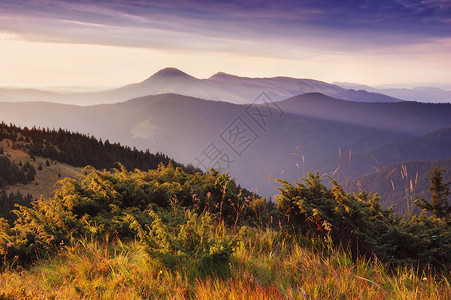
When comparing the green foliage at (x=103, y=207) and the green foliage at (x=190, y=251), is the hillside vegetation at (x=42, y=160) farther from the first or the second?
the green foliage at (x=190, y=251)

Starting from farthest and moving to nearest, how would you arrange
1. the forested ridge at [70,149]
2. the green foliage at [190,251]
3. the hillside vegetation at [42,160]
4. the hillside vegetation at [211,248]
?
the forested ridge at [70,149], the hillside vegetation at [42,160], the green foliage at [190,251], the hillside vegetation at [211,248]

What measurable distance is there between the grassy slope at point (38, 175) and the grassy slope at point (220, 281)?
930cm

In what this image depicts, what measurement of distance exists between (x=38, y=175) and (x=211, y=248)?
13.1 m

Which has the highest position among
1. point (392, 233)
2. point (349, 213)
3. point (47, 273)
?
point (349, 213)

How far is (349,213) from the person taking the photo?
471 cm

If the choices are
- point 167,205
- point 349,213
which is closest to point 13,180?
point 167,205

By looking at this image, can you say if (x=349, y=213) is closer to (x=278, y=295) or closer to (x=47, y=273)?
(x=278, y=295)

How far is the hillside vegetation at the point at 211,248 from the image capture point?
119 inches

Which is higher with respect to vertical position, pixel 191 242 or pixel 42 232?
pixel 191 242

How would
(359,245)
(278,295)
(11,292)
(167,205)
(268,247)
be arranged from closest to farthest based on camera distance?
(11,292), (278,295), (268,247), (359,245), (167,205)

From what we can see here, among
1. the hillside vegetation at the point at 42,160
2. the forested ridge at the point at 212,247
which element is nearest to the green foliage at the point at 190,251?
the forested ridge at the point at 212,247

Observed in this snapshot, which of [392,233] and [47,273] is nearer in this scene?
[47,273]

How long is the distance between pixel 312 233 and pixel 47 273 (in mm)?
3711

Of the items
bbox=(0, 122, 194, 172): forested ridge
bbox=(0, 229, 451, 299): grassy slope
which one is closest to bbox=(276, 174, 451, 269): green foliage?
bbox=(0, 229, 451, 299): grassy slope
